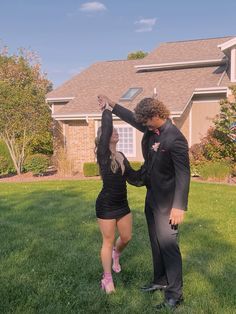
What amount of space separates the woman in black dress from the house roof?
14.2m

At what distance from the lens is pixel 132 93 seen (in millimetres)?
20750

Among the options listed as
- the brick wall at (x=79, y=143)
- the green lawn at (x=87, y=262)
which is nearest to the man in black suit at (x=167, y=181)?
the green lawn at (x=87, y=262)

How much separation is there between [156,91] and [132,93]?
1.29 meters

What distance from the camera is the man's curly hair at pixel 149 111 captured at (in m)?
4.06

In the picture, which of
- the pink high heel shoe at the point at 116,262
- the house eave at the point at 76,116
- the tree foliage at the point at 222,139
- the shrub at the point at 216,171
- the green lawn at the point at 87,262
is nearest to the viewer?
the green lawn at the point at 87,262

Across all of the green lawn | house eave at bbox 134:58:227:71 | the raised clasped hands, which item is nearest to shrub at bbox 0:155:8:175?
house eave at bbox 134:58:227:71

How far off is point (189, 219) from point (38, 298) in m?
4.57

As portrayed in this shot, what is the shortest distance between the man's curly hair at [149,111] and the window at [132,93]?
16.1m

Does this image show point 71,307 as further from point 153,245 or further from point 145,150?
point 145,150

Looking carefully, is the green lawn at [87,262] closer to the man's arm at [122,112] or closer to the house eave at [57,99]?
the man's arm at [122,112]

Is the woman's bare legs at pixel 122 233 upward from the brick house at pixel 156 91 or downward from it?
downward

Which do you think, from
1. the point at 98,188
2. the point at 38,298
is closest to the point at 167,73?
the point at 98,188

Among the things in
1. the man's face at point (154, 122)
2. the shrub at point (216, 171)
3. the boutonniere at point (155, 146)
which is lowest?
the shrub at point (216, 171)

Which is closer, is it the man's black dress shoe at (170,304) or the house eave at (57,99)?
the man's black dress shoe at (170,304)
